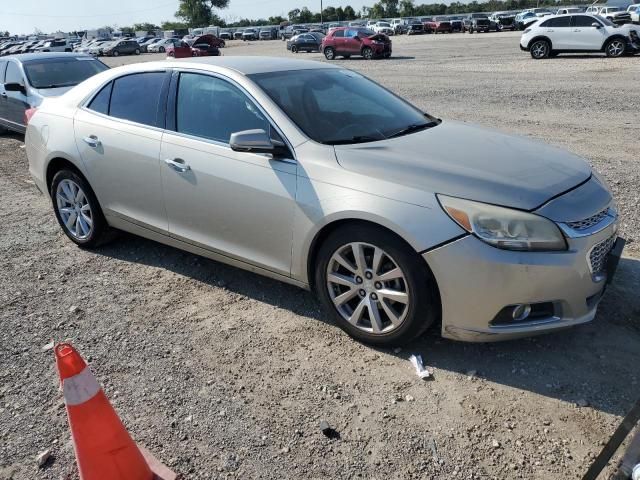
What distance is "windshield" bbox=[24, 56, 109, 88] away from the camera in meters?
9.77

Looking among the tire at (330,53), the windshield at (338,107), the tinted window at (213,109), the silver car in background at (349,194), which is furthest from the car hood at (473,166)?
the tire at (330,53)

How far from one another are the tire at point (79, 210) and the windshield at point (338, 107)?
1.94m

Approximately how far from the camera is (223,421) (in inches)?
112

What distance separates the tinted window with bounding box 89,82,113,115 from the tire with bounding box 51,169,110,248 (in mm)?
601

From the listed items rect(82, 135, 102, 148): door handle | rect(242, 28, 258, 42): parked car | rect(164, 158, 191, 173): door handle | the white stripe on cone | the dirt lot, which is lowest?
rect(242, 28, 258, 42): parked car

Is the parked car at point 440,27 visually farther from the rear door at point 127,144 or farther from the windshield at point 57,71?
the rear door at point 127,144

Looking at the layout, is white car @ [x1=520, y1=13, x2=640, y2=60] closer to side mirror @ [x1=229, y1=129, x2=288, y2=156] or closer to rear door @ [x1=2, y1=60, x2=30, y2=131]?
rear door @ [x1=2, y1=60, x2=30, y2=131]

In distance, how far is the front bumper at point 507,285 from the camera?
112 inches

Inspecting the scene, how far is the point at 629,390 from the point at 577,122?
7525 mm

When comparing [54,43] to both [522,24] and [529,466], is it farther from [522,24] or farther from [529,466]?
[529,466]

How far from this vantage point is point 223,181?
12.1ft

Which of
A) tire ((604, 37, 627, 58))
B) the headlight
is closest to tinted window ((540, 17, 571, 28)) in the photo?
tire ((604, 37, 627, 58))

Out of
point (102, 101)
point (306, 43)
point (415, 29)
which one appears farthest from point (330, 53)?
point (415, 29)

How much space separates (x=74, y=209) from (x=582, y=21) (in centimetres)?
2164
